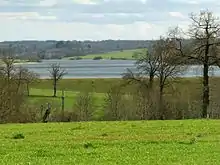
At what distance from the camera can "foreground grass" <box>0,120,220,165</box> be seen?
57.8 feet

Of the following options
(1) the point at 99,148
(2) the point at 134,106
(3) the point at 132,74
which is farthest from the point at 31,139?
(3) the point at 132,74

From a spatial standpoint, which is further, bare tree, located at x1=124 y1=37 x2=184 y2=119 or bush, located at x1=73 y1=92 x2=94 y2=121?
bush, located at x1=73 y1=92 x2=94 y2=121

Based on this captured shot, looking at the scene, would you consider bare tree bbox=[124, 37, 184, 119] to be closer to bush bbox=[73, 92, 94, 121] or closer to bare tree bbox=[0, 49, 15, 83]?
bush bbox=[73, 92, 94, 121]

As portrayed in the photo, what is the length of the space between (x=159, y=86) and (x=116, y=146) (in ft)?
180

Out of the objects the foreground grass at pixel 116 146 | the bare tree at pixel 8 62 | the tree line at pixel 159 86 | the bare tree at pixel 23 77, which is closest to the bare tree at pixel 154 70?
the tree line at pixel 159 86

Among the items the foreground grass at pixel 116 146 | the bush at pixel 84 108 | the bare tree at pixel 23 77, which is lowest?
the bush at pixel 84 108

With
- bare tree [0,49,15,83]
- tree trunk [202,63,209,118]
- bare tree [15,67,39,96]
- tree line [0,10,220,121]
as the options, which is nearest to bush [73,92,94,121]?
tree line [0,10,220,121]

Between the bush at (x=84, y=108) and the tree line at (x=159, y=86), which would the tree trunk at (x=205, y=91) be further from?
the bush at (x=84, y=108)

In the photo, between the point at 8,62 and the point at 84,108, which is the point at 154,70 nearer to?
the point at 84,108

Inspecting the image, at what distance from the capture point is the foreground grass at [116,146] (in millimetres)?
17609

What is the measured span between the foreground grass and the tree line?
24989 millimetres

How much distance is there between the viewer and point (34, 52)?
195000 millimetres

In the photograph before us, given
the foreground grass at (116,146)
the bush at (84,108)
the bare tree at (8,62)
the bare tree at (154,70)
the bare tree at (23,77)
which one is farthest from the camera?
the bare tree at (23,77)

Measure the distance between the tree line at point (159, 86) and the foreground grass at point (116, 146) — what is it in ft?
82.0
